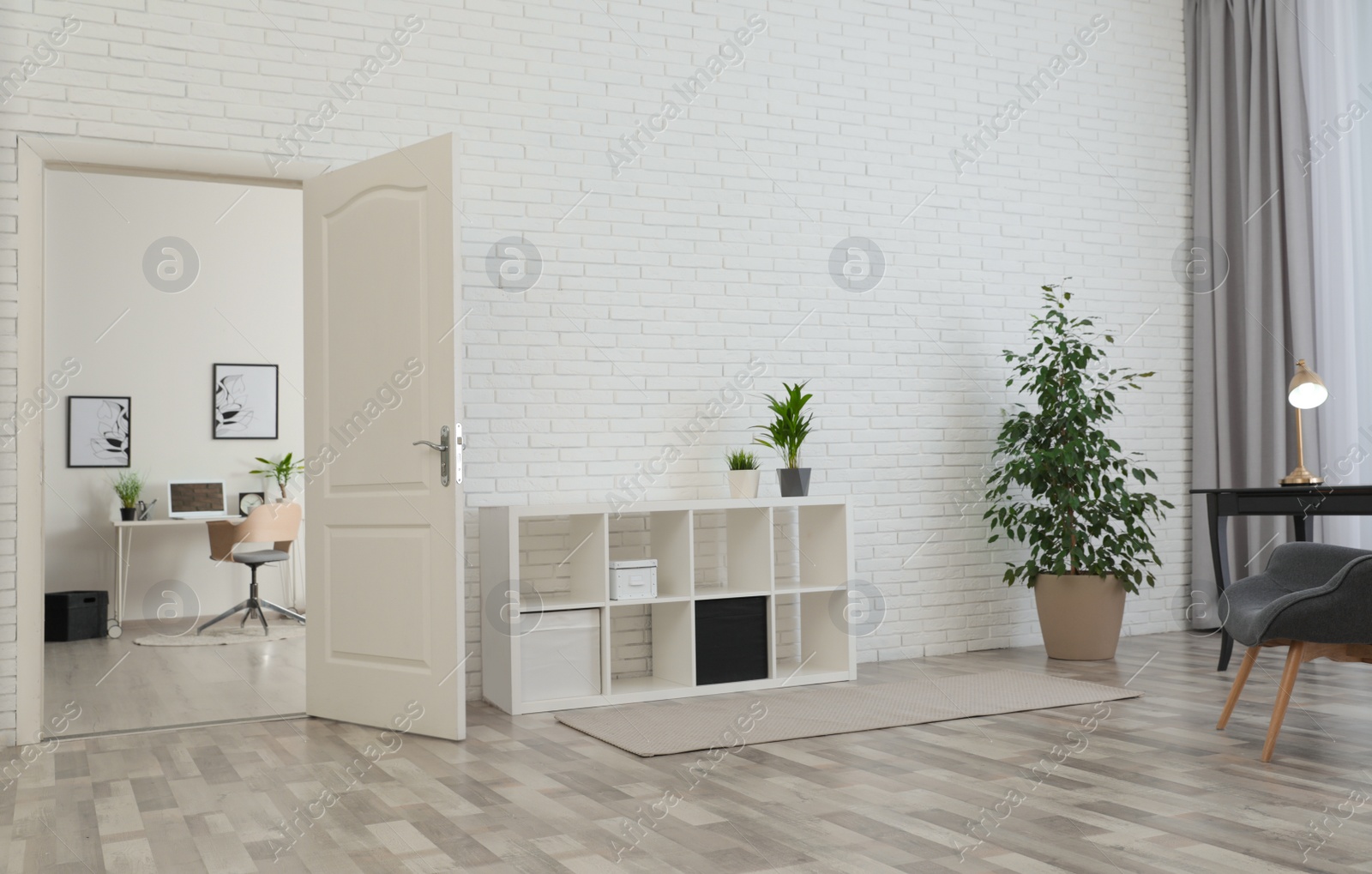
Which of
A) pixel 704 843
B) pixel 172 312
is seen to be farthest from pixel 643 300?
pixel 172 312

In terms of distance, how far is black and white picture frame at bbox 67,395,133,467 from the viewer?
7.51 meters

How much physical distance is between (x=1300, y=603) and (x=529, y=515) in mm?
2433

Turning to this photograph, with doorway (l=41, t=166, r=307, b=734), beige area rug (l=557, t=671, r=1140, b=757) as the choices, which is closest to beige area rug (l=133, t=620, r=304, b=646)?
doorway (l=41, t=166, r=307, b=734)

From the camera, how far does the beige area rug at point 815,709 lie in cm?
358

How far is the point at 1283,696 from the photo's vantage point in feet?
10.2

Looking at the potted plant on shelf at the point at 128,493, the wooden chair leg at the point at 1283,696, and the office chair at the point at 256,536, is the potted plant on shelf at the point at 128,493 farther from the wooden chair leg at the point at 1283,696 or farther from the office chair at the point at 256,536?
the wooden chair leg at the point at 1283,696

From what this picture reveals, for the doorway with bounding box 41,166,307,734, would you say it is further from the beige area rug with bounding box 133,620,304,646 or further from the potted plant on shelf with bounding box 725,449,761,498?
the potted plant on shelf with bounding box 725,449,761,498

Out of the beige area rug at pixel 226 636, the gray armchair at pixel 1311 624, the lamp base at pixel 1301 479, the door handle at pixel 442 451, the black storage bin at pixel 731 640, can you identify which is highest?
the door handle at pixel 442 451

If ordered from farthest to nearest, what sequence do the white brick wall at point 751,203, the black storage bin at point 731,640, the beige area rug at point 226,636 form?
the beige area rug at point 226,636
the black storage bin at point 731,640
the white brick wall at point 751,203

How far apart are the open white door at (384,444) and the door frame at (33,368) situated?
0.72 metres

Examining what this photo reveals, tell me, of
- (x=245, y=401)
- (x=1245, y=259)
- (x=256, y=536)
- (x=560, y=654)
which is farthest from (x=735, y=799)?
(x=245, y=401)

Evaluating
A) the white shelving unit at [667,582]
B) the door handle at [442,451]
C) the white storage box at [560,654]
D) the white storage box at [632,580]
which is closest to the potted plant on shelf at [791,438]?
the white shelving unit at [667,582]

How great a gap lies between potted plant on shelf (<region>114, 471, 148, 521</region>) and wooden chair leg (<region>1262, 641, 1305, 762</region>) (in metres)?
6.64

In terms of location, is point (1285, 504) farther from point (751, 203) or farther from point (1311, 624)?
point (751, 203)
